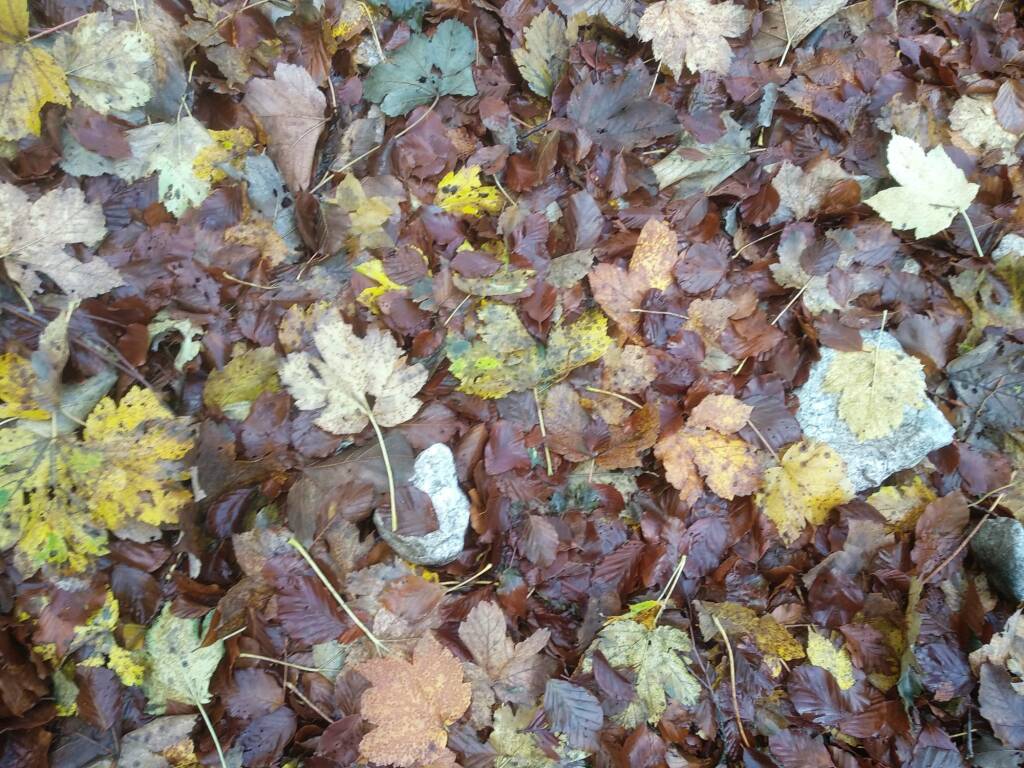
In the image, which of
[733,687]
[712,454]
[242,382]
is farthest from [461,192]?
[733,687]

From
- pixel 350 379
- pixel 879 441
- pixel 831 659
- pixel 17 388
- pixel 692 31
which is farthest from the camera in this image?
pixel 692 31

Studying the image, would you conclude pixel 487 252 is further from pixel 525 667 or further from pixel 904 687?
pixel 904 687

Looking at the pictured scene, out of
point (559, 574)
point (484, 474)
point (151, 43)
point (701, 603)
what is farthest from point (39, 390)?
point (701, 603)

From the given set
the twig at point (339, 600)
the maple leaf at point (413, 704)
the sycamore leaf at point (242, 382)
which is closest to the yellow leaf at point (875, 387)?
the maple leaf at point (413, 704)

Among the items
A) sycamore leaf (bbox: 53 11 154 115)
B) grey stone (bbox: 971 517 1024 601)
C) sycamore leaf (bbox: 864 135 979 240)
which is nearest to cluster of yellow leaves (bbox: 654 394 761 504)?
grey stone (bbox: 971 517 1024 601)

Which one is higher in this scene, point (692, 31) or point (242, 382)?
point (692, 31)

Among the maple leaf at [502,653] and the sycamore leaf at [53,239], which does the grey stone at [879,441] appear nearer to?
the maple leaf at [502,653]

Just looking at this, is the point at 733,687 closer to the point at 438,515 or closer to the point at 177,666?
the point at 438,515
